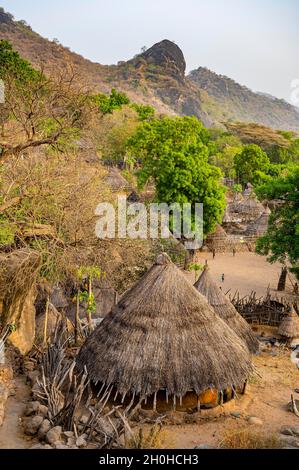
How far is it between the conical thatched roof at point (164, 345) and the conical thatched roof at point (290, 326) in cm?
481

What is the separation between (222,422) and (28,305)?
16.7 ft

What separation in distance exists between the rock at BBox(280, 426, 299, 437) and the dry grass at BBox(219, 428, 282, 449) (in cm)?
55

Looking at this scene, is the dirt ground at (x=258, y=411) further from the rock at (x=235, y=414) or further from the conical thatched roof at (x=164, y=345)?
the conical thatched roof at (x=164, y=345)

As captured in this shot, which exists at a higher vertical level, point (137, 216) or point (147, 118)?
point (147, 118)

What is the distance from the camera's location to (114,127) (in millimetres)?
43812

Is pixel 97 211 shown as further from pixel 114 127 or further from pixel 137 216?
pixel 114 127

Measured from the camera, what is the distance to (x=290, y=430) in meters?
8.76

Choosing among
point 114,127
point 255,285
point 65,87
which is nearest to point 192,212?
point 255,285

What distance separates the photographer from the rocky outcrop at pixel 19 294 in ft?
33.7

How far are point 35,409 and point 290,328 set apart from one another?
857 cm

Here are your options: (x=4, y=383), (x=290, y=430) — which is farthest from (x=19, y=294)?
(x=290, y=430)

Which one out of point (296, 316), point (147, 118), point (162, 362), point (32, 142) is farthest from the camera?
point (147, 118)

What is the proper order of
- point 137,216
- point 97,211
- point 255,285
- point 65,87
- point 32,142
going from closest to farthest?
point 32,142, point 65,87, point 97,211, point 137,216, point 255,285

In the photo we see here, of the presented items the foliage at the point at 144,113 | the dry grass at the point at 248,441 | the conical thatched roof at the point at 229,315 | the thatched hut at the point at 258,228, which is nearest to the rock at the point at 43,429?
the dry grass at the point at 248,441
